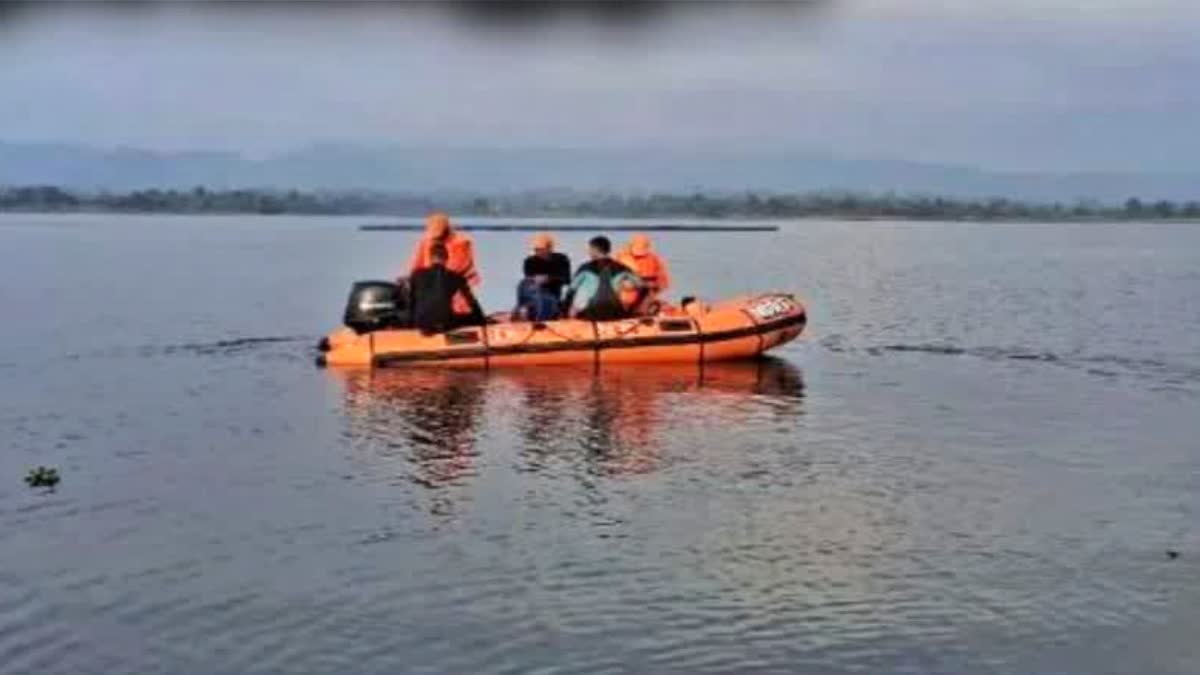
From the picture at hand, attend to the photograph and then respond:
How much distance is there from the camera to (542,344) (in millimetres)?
20422

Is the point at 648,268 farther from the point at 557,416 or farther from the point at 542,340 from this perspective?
the point at 557,416

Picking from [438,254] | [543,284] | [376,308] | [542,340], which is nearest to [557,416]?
[542,340]

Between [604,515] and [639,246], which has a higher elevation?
[639,246]

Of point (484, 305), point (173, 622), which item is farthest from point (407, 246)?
point (173, 622)

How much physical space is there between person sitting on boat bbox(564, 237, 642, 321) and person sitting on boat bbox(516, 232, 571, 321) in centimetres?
45

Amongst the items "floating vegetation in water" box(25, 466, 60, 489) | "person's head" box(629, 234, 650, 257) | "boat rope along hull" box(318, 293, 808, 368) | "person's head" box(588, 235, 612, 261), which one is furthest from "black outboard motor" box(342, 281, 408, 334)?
"floating vegetation in water" box(25, 466, 60, 489)

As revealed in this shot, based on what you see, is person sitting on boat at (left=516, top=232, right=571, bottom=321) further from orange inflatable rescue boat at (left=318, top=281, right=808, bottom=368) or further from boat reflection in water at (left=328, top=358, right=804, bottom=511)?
boat reflection in water at (left=328, top=358, right=804, bottom=511)

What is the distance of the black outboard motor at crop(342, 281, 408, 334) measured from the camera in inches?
840

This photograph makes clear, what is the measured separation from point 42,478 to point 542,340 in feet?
27.2

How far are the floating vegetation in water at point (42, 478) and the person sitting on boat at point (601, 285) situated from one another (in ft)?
28.1

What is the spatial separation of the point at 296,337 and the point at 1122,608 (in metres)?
18.9

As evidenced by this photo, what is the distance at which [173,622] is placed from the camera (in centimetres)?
910

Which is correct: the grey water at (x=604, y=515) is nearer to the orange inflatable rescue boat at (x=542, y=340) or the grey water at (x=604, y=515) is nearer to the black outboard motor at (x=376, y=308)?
the orange inflatable rescue boat at (x=542, y=340)

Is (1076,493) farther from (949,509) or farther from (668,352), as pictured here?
(668,352)
